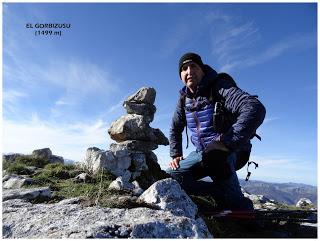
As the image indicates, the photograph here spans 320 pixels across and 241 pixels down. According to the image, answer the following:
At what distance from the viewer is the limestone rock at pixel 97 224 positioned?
488 centimetres

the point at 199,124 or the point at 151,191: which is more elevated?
the point at 199,124

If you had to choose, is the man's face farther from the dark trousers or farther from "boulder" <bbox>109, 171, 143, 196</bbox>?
"boulder" <bbox>109, 171, 143, 196</bbox>

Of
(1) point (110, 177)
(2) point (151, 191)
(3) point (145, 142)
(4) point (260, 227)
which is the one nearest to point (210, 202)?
(4) point (260, 227)

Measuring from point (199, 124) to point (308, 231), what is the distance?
390cm

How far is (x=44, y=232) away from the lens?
195 inches

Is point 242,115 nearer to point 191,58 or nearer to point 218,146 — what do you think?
point 218,146

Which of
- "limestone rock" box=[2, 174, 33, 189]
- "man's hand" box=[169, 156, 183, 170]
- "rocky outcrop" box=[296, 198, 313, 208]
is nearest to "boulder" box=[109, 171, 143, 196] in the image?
"man's hand" box=[169, 156, 183, 170]

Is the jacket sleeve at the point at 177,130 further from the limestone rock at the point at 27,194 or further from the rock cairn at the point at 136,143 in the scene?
the rock cairn at the point at 136,143

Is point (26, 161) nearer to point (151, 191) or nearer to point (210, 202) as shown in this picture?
point (210, 202)

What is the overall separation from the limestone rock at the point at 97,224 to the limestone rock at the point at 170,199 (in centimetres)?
59

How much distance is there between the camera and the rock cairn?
563 inches

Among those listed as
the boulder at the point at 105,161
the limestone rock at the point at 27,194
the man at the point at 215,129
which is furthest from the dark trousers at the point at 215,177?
the boulder at the point at 105,161

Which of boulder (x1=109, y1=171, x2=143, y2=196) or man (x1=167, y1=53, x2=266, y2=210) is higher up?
man (x1=167, y1=53, x2=266, y2=210)

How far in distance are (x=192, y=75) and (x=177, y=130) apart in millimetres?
2067
